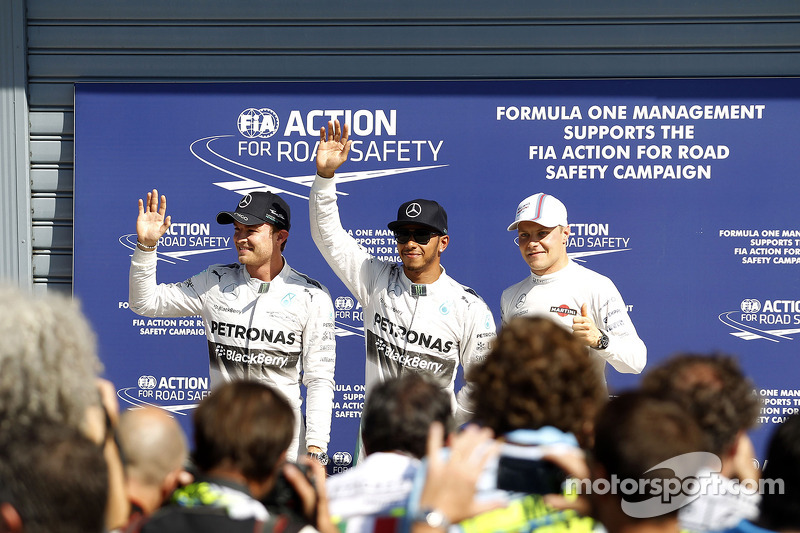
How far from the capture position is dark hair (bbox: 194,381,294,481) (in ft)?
5.24

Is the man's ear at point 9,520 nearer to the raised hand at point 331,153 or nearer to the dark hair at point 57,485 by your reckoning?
the dark hair at point 57,485

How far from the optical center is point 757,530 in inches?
58.1

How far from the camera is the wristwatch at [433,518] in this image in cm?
146

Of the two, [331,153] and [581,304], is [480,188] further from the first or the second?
[331,153]

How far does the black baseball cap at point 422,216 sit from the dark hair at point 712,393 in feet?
5.78

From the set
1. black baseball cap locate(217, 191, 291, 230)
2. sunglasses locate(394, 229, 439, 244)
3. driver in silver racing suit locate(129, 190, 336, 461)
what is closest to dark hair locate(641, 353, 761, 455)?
sunglasses locate(394, 229, 439, 244)

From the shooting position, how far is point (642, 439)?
4.57ft

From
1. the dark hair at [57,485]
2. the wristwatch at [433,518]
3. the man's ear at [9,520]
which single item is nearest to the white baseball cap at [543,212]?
the wristwatch at [433,518]

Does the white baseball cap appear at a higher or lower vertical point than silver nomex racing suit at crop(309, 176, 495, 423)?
higher

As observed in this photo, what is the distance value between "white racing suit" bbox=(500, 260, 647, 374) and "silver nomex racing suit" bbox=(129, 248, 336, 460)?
0.99m

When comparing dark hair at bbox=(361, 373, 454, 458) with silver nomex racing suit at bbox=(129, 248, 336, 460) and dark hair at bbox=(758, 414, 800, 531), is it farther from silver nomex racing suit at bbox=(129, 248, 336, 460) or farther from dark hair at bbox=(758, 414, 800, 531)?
silver nomex racing suit at bbox=(129, 248, 336, 460)

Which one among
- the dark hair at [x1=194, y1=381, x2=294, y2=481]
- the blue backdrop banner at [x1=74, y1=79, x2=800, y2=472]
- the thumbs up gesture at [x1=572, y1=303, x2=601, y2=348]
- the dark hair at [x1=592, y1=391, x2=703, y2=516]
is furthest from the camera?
the blue backdrop banner at [x1=74, y1=79, x2=800, y2=472]

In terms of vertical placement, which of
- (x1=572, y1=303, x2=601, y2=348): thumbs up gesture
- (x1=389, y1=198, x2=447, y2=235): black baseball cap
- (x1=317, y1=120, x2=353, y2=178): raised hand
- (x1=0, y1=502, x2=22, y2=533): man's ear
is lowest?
(x1=0, y1=502, x2=22, y2=533): man's ear

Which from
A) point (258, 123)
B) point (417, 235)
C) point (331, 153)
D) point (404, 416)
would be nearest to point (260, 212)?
point (331, 153)
